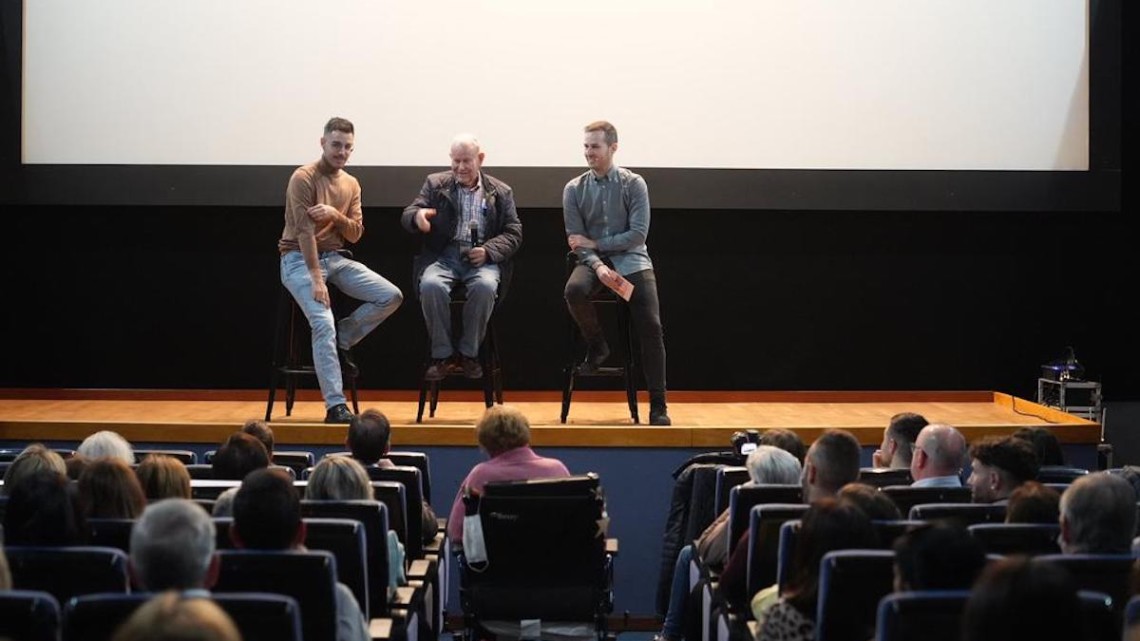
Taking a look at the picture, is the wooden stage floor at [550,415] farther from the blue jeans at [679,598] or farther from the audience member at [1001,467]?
the audience member at [1001,467]

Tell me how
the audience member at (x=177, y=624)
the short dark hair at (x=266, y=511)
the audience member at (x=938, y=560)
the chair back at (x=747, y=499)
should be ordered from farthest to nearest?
the chair back at (x=747, y=499), the short dark hair at (x=266, y=511), the audience member at (x=938, y=560), the audience member at (x=177, y=624)

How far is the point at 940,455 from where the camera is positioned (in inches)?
182

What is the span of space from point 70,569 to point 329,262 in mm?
3641

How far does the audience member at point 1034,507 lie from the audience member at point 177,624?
Result: 240cm

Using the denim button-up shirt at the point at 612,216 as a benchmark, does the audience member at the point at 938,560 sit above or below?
below

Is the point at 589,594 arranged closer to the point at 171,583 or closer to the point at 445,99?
the point at 171,583

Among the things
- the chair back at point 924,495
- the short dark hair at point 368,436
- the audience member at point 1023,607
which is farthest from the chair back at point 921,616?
the short dark hair at point 368,436

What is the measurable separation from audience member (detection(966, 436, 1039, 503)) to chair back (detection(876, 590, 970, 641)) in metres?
1.58

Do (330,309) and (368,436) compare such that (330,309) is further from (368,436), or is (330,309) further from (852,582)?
(852,582)

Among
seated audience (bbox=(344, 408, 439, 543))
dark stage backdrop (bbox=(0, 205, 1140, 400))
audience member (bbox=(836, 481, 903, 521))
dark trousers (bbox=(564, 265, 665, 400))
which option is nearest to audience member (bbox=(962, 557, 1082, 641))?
audience member (bbox=(836, 481, 903, 521))

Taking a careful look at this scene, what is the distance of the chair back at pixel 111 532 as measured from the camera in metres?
3.58

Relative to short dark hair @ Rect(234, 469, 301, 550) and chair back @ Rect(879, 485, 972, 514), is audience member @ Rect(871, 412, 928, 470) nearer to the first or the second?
chair back @ Rect(879, 485, 972, 514)

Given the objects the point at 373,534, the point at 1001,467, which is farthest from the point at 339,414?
the point at 1001,467

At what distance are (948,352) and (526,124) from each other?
263 cm
